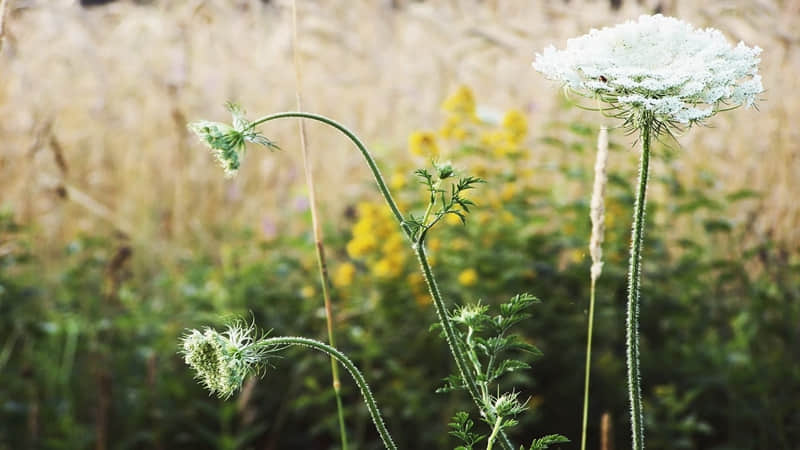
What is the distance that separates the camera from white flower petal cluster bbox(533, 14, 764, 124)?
72 cm

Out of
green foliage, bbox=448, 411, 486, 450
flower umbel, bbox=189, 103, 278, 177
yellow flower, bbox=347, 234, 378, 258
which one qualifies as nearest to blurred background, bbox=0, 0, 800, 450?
yellow flower, bbox=347, 234, 378, 258

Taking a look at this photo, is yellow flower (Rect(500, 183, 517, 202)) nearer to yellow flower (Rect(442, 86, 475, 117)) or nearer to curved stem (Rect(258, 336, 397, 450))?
yellow flower (Rect(442, 86, 475, 117))

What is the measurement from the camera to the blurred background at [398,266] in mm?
2338

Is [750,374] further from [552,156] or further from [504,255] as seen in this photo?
[552,156]

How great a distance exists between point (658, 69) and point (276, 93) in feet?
11.9

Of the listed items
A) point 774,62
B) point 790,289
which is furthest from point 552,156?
point 790,289

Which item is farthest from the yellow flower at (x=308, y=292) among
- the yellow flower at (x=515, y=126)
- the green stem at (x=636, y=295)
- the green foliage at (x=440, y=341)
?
the green stem at (x=636, y=295)

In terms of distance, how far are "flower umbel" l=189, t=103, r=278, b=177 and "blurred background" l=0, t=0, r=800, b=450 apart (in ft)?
2.77

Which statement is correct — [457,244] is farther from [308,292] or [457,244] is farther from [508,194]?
[308,292]

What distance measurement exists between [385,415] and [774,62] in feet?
6.73

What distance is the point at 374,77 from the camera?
13.0 feet

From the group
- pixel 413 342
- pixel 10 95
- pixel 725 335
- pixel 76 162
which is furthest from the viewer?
pixel 76 162

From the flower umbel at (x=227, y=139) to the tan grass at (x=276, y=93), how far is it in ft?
6.57

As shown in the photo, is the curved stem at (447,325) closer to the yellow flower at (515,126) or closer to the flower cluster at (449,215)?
the flower cluster at (449,215)
